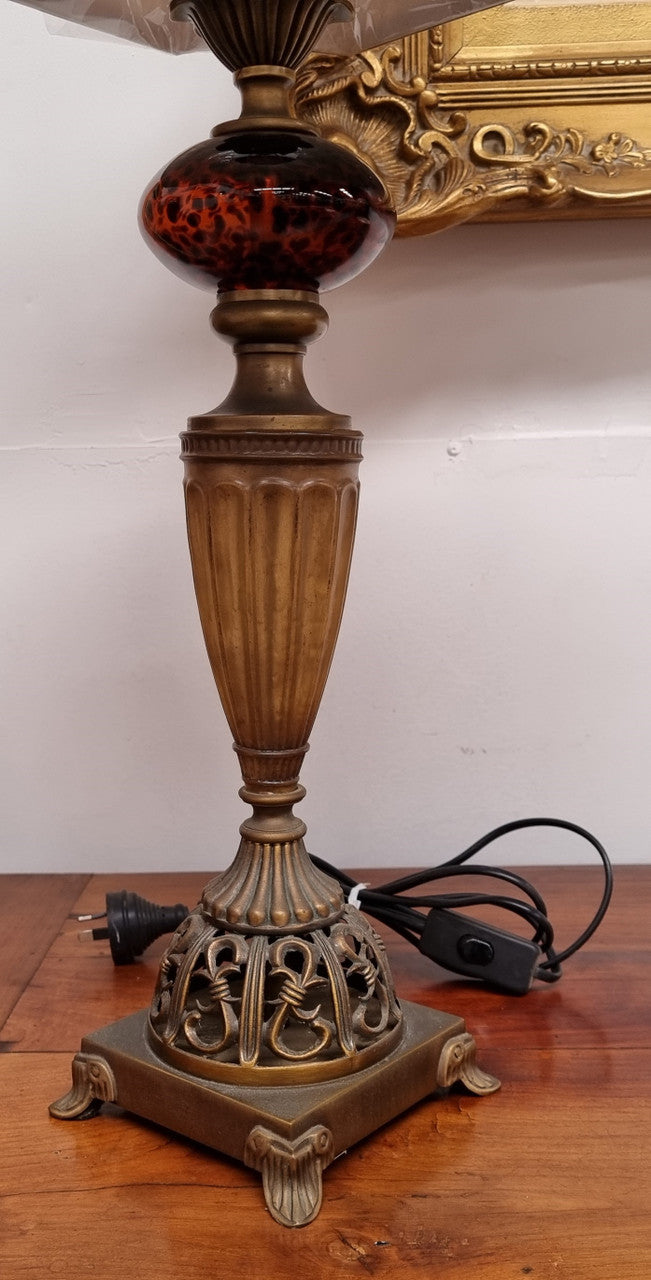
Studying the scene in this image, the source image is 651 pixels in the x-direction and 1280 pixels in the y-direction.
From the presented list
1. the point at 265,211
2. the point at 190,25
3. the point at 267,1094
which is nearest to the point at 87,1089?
the point at 267,1094

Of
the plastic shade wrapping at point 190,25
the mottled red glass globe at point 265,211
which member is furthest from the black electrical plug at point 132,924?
the plastic shade wrapping at point 190,25

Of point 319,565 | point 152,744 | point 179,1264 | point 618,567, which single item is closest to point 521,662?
point 618,567

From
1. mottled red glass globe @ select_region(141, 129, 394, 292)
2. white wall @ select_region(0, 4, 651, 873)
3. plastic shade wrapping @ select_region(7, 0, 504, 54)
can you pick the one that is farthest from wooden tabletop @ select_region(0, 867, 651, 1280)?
plastic shade wrapping @ select_region(7, 0, 504, 54)

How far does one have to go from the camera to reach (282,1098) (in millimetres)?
464

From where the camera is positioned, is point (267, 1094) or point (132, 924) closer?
point (267, 1094)

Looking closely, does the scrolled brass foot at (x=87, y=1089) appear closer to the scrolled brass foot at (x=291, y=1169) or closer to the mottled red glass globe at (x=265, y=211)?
the scrolled brass foot at (x=291, y=1169)

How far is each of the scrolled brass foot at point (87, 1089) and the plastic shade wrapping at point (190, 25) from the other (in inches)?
18.4

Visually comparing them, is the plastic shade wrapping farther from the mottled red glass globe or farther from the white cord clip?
the white cord clip

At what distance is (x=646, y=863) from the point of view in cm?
86

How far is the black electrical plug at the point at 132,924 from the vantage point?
66 centimetres

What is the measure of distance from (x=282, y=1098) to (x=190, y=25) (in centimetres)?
51

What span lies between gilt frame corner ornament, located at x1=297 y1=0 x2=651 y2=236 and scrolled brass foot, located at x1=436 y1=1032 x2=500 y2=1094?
0.51m

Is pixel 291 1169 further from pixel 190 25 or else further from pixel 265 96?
pixel 190 25

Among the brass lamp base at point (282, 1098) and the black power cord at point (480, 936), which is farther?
the black power cord at point (480, 936)
